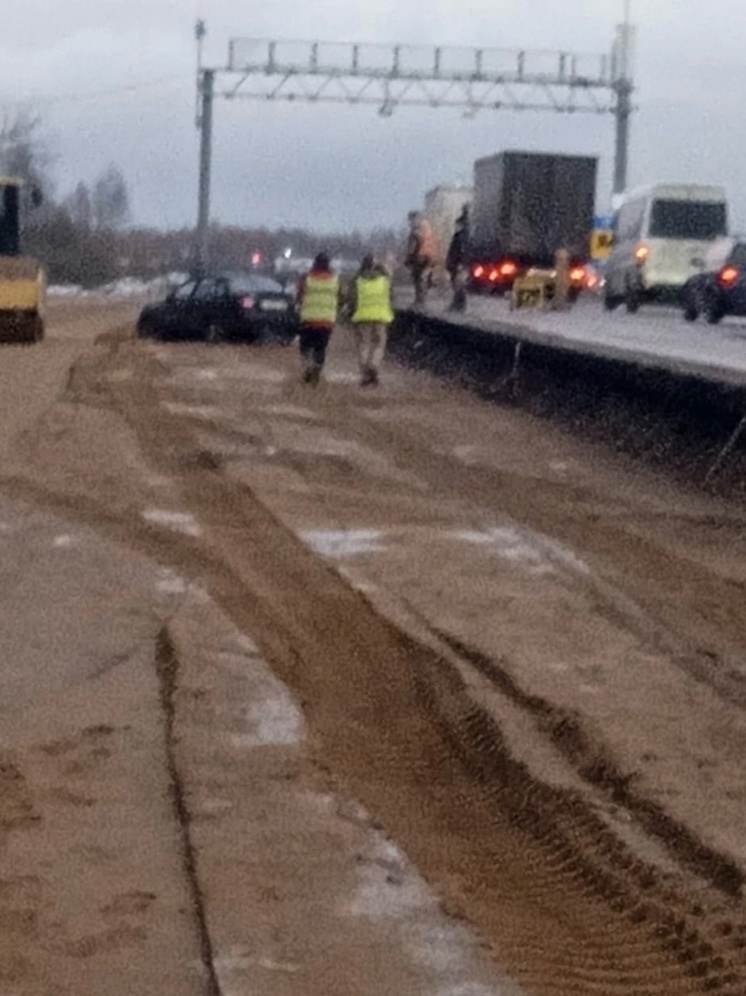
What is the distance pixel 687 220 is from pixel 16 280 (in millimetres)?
13440

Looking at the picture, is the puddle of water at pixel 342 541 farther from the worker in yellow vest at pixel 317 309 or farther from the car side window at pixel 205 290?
the car side window at pixel 205 290

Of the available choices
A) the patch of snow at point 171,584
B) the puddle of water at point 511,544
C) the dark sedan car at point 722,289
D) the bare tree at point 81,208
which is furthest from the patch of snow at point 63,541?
the bare tree at point 81,208

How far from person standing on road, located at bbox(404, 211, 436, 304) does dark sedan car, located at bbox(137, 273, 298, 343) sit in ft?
9.71

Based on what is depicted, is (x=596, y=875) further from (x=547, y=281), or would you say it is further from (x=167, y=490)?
(x=547, y=281)

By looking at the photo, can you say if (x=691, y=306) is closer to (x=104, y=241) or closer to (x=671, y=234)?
(x=671, y=234)

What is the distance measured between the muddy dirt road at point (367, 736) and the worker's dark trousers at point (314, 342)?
452 inches

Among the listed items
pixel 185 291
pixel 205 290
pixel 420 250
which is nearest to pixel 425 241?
pixel 420 250

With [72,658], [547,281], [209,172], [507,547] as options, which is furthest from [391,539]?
[209,172]

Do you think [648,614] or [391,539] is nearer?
[648,614]

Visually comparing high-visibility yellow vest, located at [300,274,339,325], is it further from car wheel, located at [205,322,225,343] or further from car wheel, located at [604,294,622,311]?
car wheel, located at [604,294,622,311]

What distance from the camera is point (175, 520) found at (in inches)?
651

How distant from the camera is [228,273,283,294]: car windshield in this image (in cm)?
4610

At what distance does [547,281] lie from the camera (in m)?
51.4

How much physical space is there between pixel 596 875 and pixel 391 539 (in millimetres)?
8516
